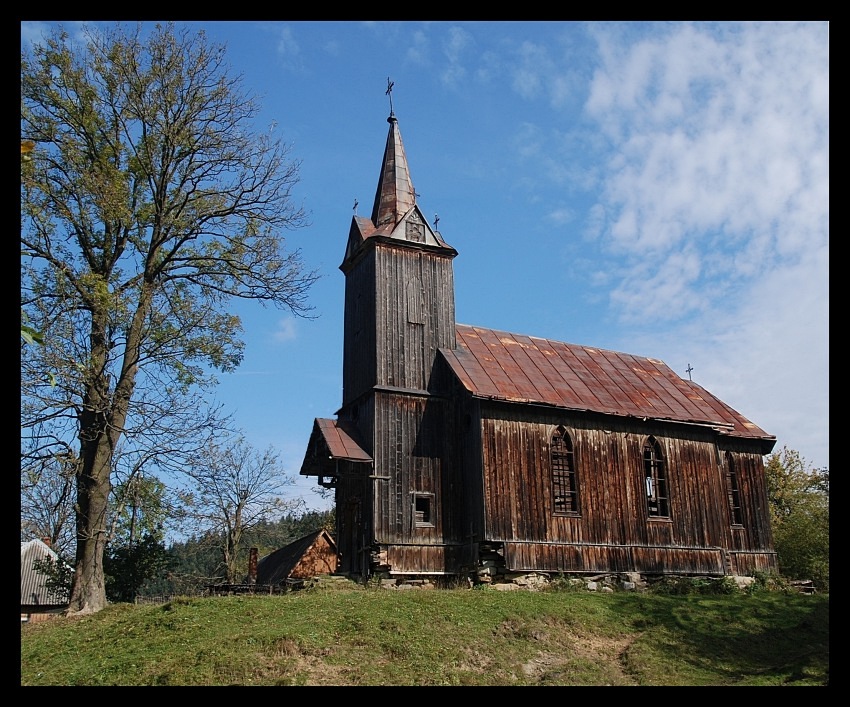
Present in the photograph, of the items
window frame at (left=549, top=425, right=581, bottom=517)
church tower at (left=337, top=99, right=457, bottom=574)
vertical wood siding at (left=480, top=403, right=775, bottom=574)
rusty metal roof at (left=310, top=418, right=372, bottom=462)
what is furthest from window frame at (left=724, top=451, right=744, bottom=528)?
rusty metal roof at (left=310, top=418, right=372, bottom=462)

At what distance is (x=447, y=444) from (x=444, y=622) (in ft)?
30.0

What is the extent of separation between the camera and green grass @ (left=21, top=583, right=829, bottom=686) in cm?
1487

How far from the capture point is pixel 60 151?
21.8 meters

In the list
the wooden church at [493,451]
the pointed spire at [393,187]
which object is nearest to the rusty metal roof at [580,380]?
the wooden church at [493,451]

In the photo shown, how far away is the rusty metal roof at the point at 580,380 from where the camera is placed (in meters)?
27.4

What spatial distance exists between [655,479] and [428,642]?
1478 centimetres

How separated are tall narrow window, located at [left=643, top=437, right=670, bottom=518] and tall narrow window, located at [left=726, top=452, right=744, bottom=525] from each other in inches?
151

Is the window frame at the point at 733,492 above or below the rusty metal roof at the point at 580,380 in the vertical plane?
below

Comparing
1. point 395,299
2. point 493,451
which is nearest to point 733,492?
point 493,451

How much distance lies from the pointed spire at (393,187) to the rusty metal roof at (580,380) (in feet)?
16.4

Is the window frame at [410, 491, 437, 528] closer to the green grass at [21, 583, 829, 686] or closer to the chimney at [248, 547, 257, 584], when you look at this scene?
the green grass at [21, 583, 829, 686]

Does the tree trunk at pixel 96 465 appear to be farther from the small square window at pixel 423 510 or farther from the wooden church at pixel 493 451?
the small square window at pixel 423 510
